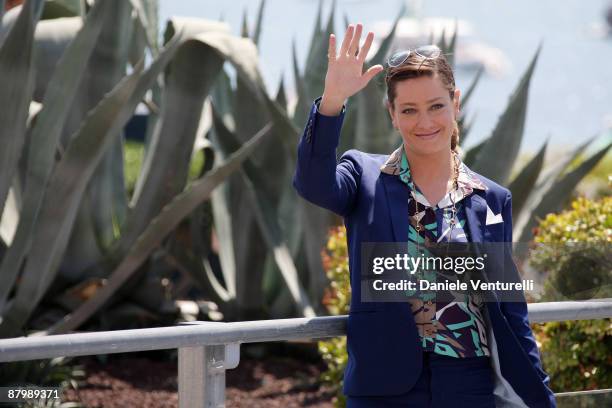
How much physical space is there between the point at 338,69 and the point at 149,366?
355 cm

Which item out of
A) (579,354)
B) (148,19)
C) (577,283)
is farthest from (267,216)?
(577,283)

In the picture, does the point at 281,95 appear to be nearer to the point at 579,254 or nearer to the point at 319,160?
the point at 579,254

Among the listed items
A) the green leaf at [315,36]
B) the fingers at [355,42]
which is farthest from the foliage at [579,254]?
the green leaf at [315,36]

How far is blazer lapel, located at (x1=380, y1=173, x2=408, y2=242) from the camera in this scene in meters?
1.98

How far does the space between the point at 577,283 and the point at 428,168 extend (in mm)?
1111

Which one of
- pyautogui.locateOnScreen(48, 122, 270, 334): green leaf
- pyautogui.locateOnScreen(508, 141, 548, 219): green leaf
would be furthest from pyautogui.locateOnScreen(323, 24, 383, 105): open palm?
pyautogui.locateOnScreen(508, 141, 548, 219): green leaf

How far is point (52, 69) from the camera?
4785 mm

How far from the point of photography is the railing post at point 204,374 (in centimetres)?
191

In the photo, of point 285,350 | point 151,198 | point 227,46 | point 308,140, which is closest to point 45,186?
point 151,198

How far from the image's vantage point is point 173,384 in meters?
4.84

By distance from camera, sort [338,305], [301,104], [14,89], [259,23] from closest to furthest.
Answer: [14,89]
[338,305]
[301,104]
[259,23]

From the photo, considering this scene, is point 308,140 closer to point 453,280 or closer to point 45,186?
point 453,280

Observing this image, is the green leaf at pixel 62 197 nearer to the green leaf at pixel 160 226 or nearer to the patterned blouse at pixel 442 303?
the green leaf at pixel 160 226

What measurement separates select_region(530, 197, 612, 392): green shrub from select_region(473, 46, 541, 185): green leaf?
40.9 inches
